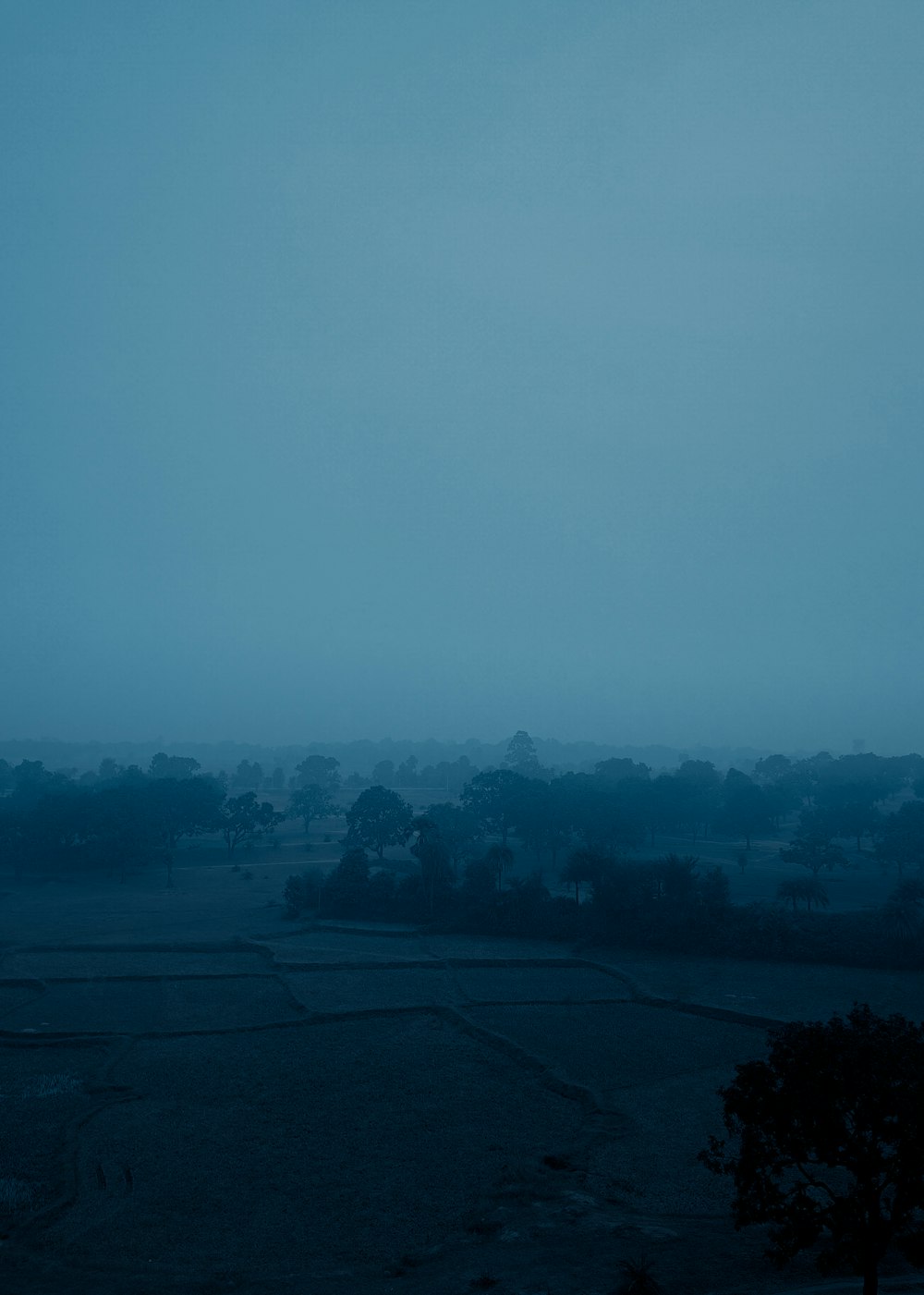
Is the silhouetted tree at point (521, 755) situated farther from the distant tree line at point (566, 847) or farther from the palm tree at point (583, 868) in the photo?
the palm tree at point (583, 868)

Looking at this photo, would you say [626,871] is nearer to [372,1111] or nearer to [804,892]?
[804,892]

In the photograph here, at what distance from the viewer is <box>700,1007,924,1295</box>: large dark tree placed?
1322 centimetres

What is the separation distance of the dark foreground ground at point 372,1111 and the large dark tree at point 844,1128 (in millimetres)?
3680

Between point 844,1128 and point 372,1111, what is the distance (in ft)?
51.7

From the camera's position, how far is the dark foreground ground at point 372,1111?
18.0m

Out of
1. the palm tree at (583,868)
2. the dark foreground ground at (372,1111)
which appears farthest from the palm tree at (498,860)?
the dark foreground ground at (372,1111)

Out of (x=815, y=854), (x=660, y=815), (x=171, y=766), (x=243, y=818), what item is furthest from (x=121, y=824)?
(x=171, y=766)

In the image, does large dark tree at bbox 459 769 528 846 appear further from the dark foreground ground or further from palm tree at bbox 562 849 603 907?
the dark foreground ground

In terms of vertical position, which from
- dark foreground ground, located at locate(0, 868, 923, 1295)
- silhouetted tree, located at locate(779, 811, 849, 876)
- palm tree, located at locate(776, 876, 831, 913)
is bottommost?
dark foreground ground, located at locate(0, 868, 923, 1295)

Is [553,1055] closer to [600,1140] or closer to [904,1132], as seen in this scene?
[600,1140]

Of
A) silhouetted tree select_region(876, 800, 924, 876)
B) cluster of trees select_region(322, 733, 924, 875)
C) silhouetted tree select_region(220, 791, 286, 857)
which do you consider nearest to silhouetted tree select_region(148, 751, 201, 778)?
silhouetted tree select_region(220, 791, 286, 857)

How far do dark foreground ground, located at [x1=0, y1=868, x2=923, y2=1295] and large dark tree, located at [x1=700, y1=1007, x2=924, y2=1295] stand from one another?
3.68 metres

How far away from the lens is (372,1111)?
85.0 ft

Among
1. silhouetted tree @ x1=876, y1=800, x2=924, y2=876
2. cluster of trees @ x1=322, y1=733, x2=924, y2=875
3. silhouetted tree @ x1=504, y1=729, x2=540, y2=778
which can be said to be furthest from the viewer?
silhouetted tree @ x1=504, y1=729, x2=540, y2=778
